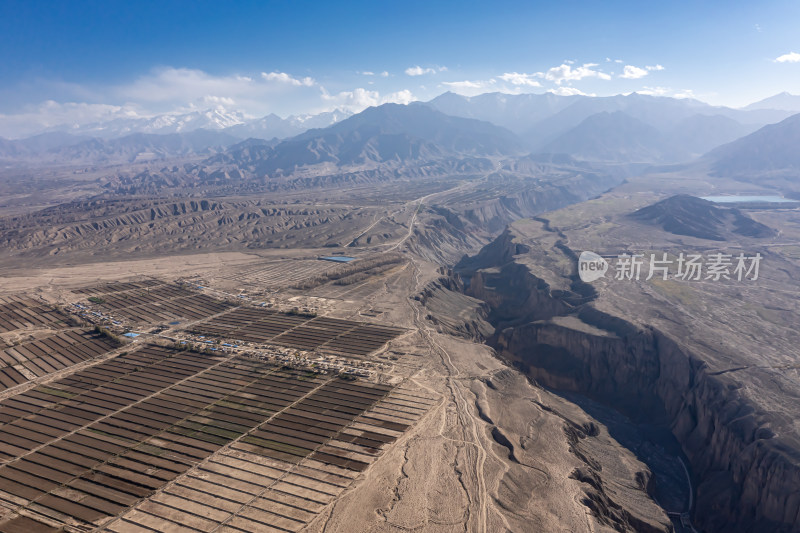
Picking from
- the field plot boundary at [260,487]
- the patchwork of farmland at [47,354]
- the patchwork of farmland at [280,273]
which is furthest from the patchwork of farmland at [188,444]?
the patchwork of farmland at [280,273]

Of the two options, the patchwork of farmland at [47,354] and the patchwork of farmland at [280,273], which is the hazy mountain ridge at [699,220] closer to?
the patchwork of farmland at [280,273]

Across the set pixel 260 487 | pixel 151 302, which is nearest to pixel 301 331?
pixel 260 487

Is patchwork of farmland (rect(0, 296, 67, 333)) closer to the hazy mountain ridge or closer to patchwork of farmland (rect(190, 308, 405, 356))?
patchwork of farmland (rect(190, 308, 405, 356))

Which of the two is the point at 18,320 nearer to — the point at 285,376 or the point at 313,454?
the point at 285,376

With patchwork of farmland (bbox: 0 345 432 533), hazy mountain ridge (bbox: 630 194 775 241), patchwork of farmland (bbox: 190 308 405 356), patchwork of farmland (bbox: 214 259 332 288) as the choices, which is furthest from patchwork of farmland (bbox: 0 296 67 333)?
hazy mountain ridge (bbox: 630 194 775 241)

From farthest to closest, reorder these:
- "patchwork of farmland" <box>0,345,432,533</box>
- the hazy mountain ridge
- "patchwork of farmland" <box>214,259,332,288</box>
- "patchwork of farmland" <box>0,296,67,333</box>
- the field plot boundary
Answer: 1. the hazy mountain ridge
2. "patchwork of farmland" <box>214,259,332,288</box>
3. "patchwork of farmland" <box>0,296,67,333</box>
4. "patchwork of farmland" <box>0,345,432,533</box>
5. the field plot boundary
